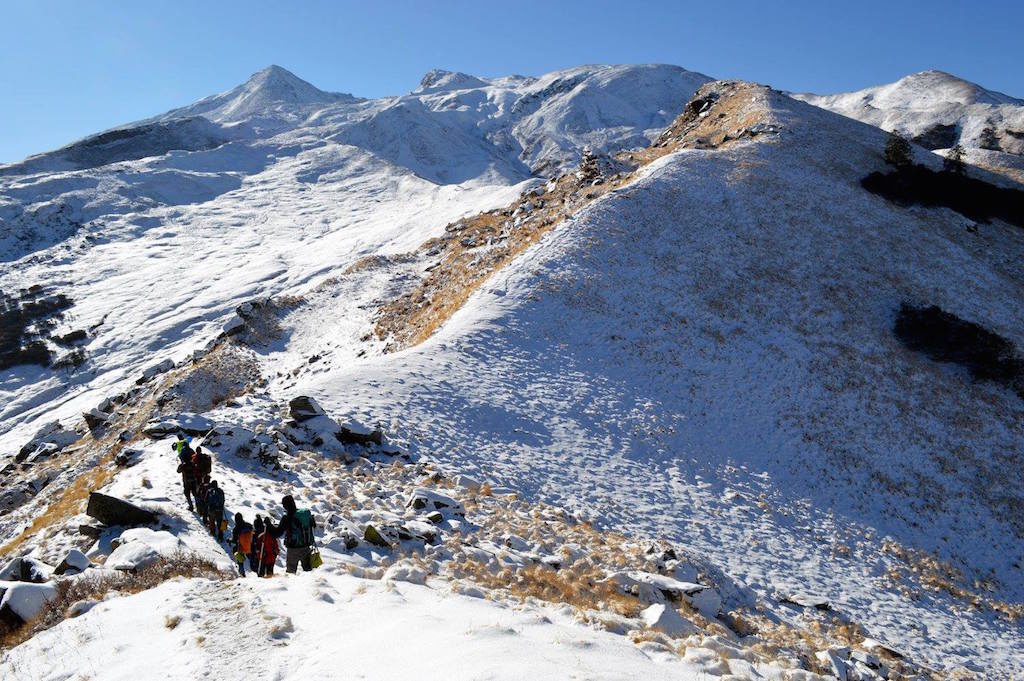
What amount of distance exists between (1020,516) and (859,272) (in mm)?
14942

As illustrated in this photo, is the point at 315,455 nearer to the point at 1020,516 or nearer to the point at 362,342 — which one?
the point at 362,342

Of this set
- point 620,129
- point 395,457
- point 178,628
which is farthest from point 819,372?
point 620,129

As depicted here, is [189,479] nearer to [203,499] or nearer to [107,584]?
[203,499]

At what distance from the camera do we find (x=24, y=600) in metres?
9.19

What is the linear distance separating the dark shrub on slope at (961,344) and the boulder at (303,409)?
2557cm

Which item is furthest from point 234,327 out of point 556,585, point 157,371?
point 556,585

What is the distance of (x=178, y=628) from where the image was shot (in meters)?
8.41

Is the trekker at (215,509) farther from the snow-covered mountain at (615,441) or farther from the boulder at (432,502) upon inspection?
the boulder at (432,502)

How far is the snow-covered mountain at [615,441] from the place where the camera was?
31.7 feet

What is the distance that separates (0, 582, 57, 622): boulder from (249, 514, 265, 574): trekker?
2.99 metres

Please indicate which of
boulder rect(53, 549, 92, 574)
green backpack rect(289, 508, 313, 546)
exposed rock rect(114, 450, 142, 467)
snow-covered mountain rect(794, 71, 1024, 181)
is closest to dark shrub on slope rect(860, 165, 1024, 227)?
green backpack rect(289, 508, 313, 546)

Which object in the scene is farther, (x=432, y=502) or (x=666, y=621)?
(x=432, y=502)

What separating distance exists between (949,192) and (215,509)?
49.2m

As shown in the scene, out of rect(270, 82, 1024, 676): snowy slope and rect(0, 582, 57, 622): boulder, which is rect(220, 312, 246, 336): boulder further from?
rect(0, 582, 57, 622): boulder
